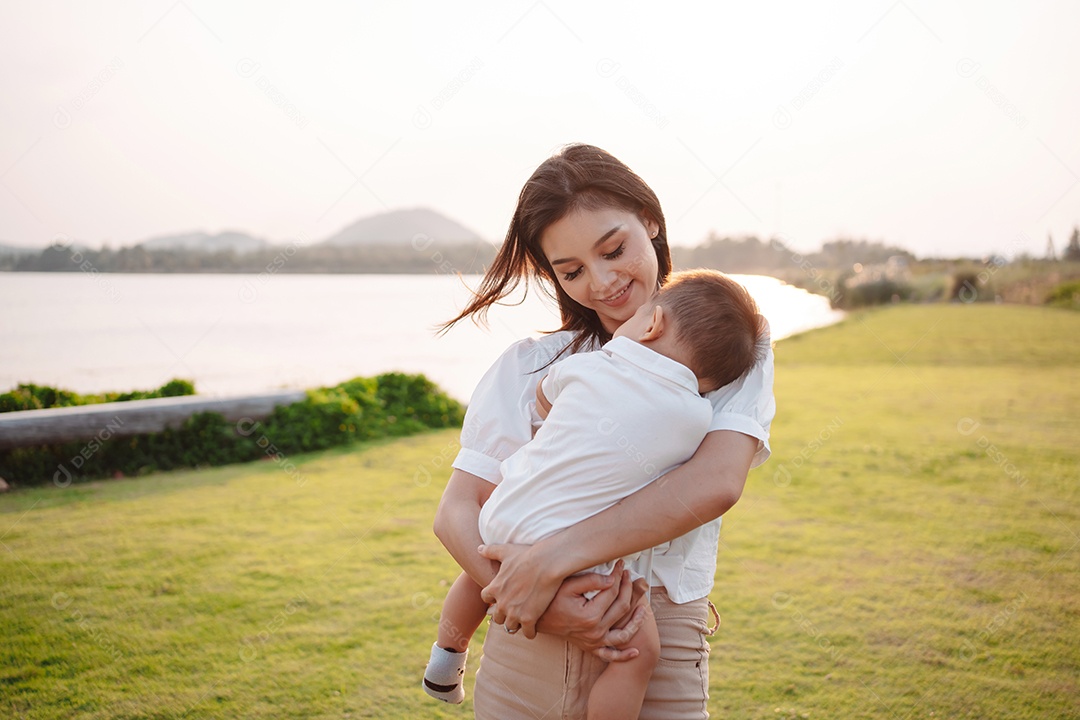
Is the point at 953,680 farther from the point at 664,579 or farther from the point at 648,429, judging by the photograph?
the point at 648,429

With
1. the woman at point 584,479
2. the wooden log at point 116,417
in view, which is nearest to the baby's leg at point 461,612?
the woman at point 584,479

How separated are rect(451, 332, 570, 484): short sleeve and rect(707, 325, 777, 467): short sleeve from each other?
0.39 meters

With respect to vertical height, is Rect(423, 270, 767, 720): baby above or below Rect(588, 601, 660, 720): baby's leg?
above

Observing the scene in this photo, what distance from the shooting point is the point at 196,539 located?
452cm

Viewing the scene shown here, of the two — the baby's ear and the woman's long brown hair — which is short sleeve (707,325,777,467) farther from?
the woman's long brown hair

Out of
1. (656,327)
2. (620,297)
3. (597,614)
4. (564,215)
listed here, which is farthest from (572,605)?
(564,215)

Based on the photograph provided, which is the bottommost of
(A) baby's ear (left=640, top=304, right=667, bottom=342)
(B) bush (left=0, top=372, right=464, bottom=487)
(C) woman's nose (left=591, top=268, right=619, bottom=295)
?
(B) bush (left=0, top=372, right=464, bottom=487)

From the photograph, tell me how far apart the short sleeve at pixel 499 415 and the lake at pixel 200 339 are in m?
1.63

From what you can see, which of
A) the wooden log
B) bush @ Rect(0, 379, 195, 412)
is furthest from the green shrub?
bush @ Rect(0, 379, 195, 412)

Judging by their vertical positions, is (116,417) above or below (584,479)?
below

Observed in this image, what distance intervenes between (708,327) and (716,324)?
0.02 meters

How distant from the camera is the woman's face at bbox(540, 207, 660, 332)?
163 centimetres

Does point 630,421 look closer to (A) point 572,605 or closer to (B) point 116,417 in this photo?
(A) point 572,605

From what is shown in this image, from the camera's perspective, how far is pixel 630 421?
139 cm
